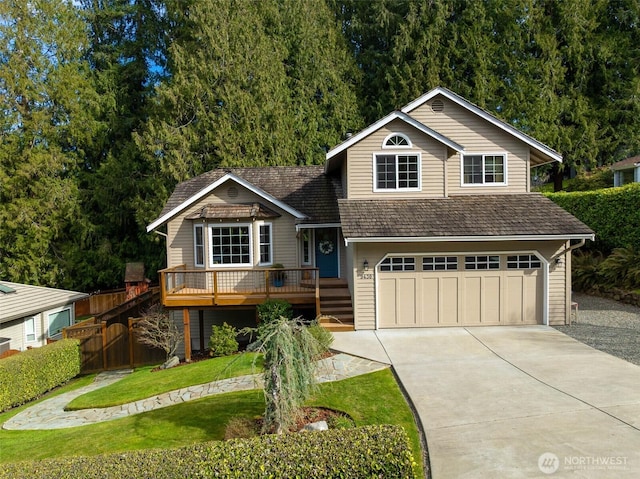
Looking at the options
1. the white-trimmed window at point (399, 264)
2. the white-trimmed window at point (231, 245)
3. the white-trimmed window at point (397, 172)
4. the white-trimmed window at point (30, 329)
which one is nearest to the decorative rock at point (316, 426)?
the white-trimmed window at point (399, 264)

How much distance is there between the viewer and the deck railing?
1310 cm

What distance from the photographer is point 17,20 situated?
23344 mm

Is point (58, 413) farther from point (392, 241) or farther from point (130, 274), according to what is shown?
point (130, 274)

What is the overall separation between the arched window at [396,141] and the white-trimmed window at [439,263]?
12.7 feet

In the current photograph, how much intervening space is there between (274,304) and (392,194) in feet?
17.5

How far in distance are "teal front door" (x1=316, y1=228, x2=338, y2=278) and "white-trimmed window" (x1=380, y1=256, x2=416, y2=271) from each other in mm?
3466

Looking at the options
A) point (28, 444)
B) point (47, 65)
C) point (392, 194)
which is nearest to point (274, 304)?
point (392, 194)

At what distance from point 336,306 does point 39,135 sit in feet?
71.7

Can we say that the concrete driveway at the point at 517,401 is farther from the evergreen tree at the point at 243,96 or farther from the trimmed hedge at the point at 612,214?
the evergreen tree at the point at 243,96

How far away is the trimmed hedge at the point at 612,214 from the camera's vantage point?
15.6 meters

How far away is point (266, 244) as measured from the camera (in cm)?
1513

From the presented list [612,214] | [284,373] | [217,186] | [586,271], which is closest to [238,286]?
[217,186]

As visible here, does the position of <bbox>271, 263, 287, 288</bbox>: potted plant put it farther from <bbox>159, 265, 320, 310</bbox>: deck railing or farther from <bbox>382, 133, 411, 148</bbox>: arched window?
<bbox>382, 133, 411, 148</bbox>: arched window

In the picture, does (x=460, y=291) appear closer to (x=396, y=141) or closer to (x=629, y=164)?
(x=396, y=141)
